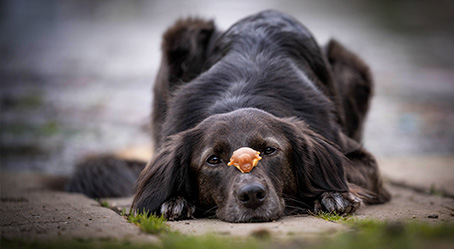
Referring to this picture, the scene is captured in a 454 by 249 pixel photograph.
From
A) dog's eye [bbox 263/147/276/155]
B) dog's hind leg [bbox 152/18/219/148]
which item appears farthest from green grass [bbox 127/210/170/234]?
dog's hind leg [bbox 152/18/219/148]

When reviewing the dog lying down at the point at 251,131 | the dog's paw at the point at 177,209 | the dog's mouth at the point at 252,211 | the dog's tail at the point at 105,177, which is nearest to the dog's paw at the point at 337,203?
the dog lying down at the point at 251,131

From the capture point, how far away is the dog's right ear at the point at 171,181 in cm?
386

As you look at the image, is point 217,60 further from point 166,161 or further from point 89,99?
point 89,99

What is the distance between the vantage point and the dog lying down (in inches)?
142

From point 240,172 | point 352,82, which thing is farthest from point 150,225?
point 352,82

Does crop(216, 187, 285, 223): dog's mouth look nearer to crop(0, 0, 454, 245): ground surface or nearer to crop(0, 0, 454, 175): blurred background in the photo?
crop(0, 0, 454, 245): ground surface

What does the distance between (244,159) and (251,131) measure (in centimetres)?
30

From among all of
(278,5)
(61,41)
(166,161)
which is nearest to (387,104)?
(166,161)

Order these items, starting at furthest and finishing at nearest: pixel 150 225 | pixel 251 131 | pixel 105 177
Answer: pixel 105 177
pixel 251 131
pixel 150 225

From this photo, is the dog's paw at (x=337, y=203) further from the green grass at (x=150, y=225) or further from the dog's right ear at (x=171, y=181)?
the green grass at (x=150, y=225)

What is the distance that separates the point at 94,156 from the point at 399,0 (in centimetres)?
3065

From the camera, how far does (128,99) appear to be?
12.8 metres

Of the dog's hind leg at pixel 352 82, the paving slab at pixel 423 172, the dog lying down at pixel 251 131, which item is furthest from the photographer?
the dog's hind leg at pixel 352 82

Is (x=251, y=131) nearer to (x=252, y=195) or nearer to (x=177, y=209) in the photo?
(x=252, y=195)
